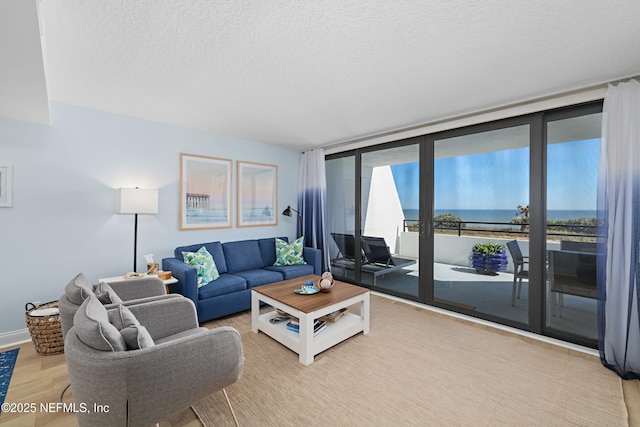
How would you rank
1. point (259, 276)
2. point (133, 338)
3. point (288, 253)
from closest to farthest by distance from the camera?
point (133, 338)
point (259, 276)
point (288, 253)

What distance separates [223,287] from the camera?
3184 millimetres

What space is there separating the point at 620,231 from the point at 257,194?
423cm

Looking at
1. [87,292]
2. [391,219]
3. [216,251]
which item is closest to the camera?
[87,292]

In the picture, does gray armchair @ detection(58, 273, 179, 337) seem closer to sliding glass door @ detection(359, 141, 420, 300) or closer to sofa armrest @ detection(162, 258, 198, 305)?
sofa armrest @ detection(162, 258, 198, 305)

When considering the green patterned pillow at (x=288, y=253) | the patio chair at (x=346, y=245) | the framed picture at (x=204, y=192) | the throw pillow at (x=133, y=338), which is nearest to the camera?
the throw pillow at (x=133, y=338)

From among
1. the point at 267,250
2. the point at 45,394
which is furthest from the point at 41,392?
the point at 267,250

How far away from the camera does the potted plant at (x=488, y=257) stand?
10.3ft

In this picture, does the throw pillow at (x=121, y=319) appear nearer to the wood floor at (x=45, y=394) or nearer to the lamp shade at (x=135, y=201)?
the wood floor at (x=45, y=394)

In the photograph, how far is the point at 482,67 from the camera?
217 cm

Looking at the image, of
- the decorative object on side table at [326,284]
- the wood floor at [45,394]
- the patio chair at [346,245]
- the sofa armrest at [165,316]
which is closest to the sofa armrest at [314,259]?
the patio chair at [346,245]

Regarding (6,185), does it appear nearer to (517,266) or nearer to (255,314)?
(255,314)

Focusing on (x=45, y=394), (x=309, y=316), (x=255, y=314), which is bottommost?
(x=45, y=394)

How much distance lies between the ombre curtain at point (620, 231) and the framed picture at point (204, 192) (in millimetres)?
4272

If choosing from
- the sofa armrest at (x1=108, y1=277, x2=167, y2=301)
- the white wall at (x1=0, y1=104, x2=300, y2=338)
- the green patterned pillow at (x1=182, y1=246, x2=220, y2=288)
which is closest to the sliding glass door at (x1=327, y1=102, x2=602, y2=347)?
the green patterned pillow at (x1=182, y1=246, x2=220, y2=288)
